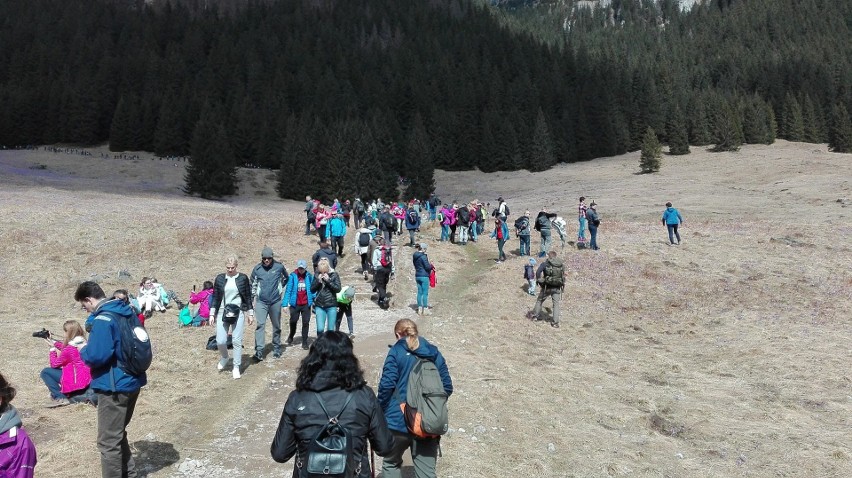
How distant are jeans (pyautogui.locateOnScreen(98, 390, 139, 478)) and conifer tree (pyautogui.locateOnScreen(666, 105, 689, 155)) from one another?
352 feet

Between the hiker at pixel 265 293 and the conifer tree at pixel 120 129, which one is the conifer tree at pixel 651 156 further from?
the conifer tree at pixel 120 129

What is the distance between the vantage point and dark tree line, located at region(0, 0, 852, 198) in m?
86.4

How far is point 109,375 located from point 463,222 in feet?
86.8

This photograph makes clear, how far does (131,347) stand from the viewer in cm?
652

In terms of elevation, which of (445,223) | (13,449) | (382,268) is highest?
(445,223)

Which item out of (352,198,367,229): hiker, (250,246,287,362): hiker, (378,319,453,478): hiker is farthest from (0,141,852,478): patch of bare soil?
(352,198,367,229): hiker

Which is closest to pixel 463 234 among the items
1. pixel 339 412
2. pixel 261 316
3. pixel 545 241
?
pixel 545 241

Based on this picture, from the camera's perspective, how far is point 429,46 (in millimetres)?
137625

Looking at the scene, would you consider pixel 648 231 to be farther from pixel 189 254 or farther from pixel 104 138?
pixel 104 138

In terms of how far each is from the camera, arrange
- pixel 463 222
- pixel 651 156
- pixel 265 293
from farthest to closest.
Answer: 1. pixel 651 156
2. pixel 463 222
3. pixel 265 293

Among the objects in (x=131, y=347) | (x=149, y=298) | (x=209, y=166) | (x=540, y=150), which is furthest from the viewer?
(x=540, y=150)

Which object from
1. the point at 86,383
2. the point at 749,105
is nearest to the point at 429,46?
the point at 749,105

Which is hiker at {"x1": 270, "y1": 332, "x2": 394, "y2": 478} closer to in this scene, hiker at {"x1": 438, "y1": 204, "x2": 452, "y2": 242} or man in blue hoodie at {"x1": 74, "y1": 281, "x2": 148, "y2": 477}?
man in blue hoodie at {"x1": 74, "y1": 281, "x2": 148, "y2": 477}

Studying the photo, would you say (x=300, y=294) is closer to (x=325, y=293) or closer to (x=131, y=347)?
(x=325, y=293)
